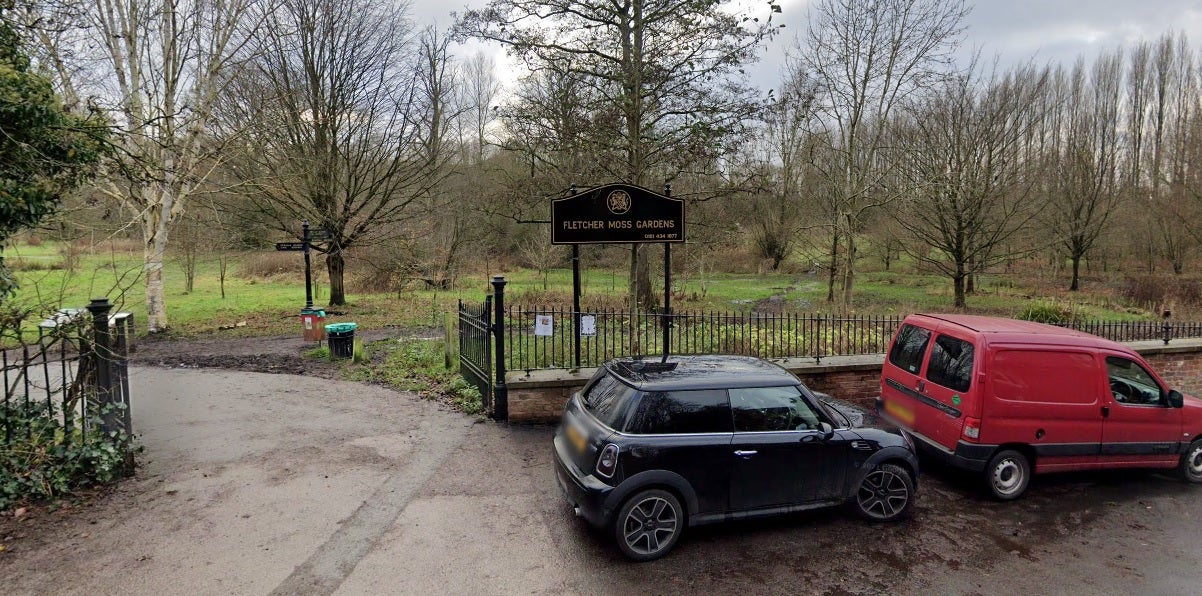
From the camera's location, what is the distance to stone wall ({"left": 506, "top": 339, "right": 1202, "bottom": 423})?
320 inches

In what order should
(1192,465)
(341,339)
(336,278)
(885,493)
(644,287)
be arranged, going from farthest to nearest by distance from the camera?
1. (336,278)
2. (644,287)
3. (341,339)
4. (1192,465)
5. (885,493)

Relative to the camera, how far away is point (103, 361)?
19.2ft

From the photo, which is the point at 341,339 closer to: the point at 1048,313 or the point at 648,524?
the point at 648,524

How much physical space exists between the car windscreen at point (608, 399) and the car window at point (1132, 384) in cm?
541

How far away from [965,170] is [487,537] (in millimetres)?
22616

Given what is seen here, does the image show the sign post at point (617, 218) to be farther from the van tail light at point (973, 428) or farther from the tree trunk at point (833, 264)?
the tree trunk at point (833, 264)

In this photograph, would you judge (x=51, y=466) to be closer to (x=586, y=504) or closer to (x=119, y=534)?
(x=119, y=534)

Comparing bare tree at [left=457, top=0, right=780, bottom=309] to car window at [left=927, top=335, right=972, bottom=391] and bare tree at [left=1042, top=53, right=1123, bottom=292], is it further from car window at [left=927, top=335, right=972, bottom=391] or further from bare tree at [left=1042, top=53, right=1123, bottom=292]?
bare tree at [left=1042, top=53, right=1123, bottom=292]

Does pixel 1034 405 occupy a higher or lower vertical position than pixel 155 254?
lower

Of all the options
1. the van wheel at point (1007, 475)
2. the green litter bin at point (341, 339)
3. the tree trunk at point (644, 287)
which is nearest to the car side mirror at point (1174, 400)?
the van wheel at point (1007, 475)

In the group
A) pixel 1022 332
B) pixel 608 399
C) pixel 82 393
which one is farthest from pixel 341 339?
pixel 1022 332

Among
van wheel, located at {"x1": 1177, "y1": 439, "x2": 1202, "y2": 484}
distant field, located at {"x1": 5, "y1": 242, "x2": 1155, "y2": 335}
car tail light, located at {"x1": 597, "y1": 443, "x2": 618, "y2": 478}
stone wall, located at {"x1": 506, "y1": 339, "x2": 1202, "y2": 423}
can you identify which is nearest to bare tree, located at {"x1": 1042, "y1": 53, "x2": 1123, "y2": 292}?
distant field, located at {"x1": 5, "y1": 242, "x2": 1155, "y2": 335}

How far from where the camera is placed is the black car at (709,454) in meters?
4.77

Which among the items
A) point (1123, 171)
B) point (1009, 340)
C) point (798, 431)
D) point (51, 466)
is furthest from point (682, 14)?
point (1123, 171)
